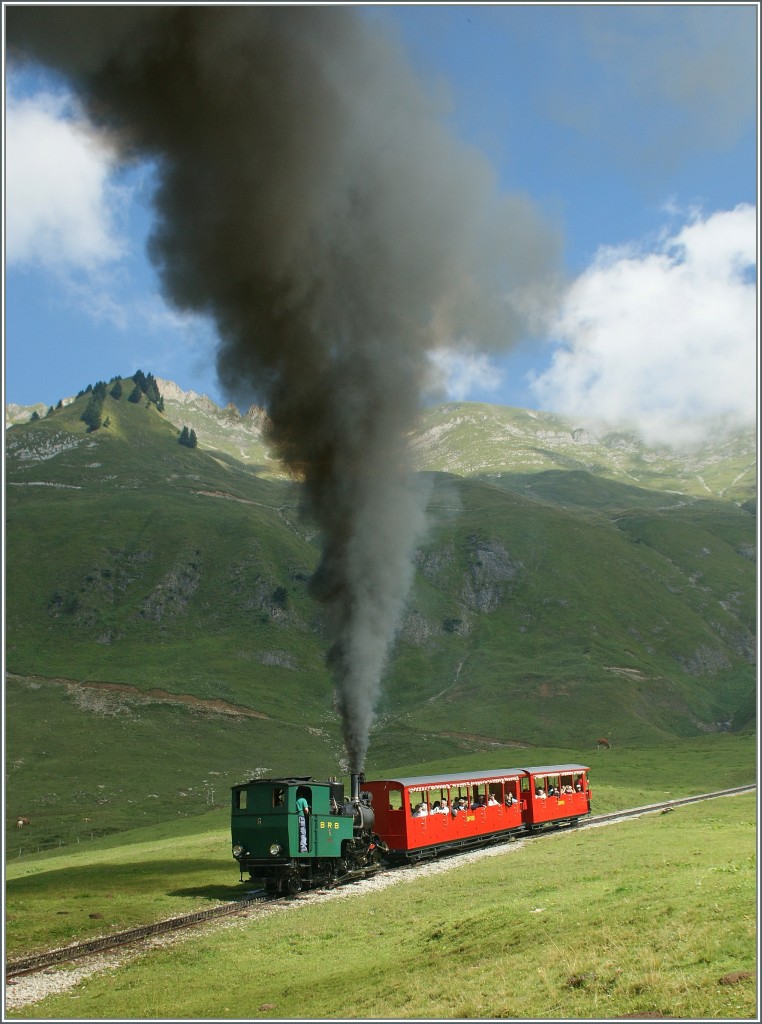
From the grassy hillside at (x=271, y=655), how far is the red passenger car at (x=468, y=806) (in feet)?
145

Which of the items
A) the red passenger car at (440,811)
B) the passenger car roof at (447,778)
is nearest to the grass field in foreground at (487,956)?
the red passenger car at (440,811)

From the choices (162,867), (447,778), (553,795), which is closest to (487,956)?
(447,778)

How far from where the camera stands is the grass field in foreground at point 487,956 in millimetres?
12828

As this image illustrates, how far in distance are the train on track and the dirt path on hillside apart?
284 ft

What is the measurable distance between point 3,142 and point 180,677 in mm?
119693

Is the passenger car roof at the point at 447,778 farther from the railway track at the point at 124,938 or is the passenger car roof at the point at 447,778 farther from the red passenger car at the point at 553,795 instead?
the railway track at the point at 124,938

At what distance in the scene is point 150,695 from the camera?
123m

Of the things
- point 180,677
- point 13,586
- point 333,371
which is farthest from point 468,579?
point 333,371

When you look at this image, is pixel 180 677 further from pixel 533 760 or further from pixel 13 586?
pixel 533 760

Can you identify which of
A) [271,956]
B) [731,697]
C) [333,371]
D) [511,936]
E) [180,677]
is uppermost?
[333,371]

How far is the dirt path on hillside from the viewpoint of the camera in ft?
397

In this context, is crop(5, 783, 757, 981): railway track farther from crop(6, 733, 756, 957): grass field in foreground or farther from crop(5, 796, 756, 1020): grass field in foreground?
crop(5, 796, 756, 1020): grass field in foreground

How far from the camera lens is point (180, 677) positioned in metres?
131

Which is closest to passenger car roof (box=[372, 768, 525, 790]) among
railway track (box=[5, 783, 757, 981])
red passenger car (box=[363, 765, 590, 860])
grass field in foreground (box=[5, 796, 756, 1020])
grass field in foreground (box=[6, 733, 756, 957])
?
red passenger car (box=[363, 765, 590, 860])
